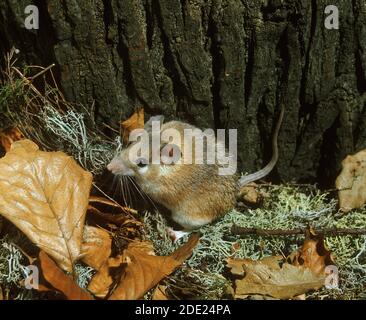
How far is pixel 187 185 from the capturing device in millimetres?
3377

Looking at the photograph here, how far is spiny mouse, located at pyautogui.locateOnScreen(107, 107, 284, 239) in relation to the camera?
332 cm

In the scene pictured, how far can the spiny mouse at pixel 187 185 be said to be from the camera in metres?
3.32

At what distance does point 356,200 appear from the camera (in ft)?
11.2

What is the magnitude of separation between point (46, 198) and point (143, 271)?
2.04 feet

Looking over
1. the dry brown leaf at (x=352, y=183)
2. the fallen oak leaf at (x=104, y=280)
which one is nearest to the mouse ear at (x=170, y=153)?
the fallen oak leaf at (x=104, y=280)

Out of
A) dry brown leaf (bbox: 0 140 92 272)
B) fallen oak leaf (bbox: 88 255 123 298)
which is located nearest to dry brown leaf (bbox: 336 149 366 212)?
fallen oak leaf (bbox: 88 255 123 298)

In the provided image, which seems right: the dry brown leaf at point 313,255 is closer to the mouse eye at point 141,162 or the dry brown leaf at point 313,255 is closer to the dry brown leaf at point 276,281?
the dry brown leaf at point 276,281

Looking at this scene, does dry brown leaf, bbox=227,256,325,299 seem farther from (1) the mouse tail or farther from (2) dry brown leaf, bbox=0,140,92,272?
(2) dry brown leaf, bbox=0,140,92,272

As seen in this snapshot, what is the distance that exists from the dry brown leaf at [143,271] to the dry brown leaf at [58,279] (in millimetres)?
191
